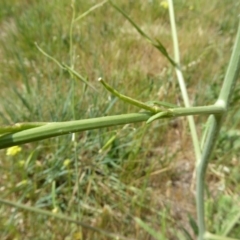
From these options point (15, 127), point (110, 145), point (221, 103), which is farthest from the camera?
point (110, 145)

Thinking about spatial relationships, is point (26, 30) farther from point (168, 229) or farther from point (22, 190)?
point (168, 229)

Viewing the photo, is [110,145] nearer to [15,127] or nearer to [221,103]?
[221,103]

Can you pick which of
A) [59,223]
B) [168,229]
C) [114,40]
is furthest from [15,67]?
[168,229]

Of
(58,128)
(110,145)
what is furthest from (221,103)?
(110,145)

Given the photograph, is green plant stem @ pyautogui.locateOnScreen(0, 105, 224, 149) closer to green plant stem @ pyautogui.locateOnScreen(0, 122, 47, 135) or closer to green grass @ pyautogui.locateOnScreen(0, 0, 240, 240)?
green plant stem @ pyautogui.locateOnScreen(0, 122, 47, 135)

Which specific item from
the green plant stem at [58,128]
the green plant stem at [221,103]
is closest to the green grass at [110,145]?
the green plant stem at [221,103]

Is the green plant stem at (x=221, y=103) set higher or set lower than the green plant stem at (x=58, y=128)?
lower

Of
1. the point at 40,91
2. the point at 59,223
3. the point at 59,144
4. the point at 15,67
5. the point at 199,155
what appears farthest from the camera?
the point at 15,67

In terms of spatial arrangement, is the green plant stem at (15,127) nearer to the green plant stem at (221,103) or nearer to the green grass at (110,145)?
the green plant stem at (221,103)
